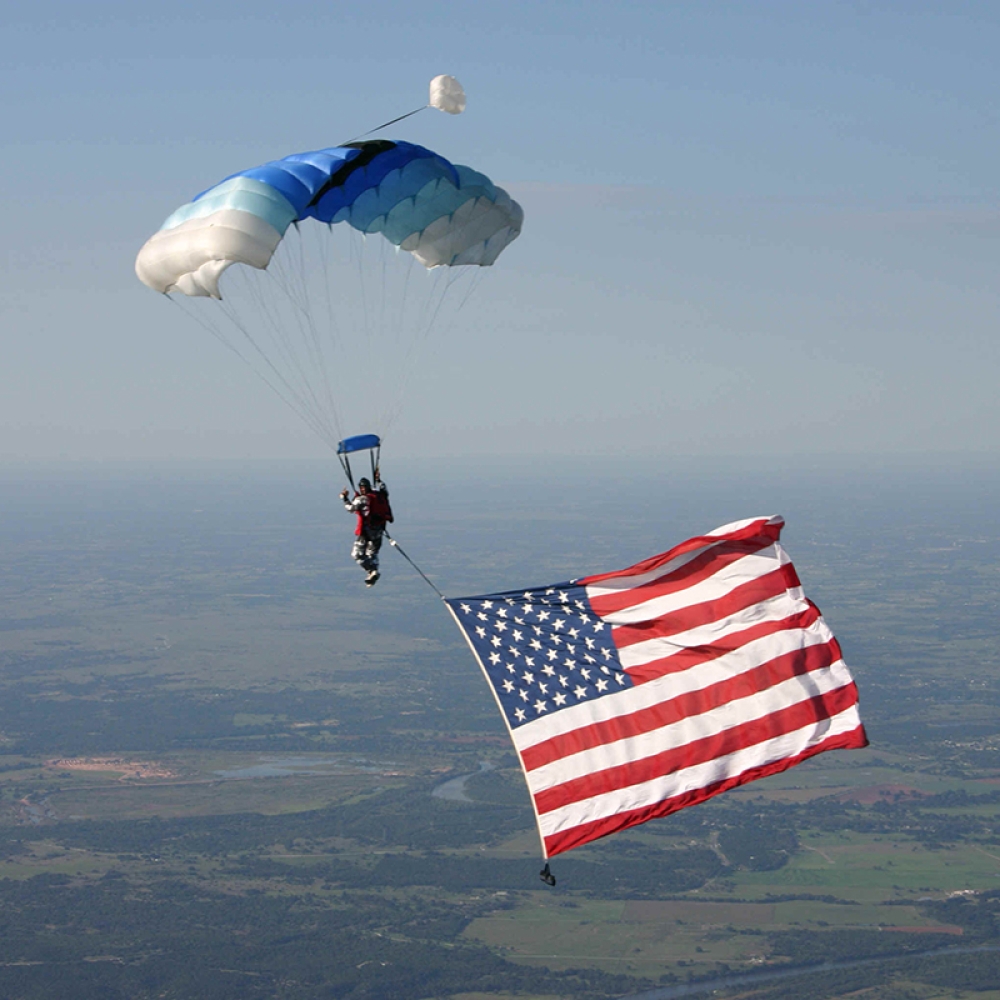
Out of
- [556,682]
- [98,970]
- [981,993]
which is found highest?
[556,682]

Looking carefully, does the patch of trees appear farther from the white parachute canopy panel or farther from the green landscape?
the white parachute canopy panel

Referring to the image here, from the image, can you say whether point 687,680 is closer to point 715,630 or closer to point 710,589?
point 715,630

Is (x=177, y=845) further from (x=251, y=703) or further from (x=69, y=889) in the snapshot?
(x=251, y=703)

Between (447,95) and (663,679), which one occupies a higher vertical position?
(447,95)

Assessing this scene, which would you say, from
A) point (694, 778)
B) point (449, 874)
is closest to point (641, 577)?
point (694, 778)

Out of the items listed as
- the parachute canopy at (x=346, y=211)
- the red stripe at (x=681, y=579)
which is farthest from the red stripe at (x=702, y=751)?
the parachute canopy at (x=346, y=211)

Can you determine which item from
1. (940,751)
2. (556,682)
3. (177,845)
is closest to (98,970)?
(177,845)
